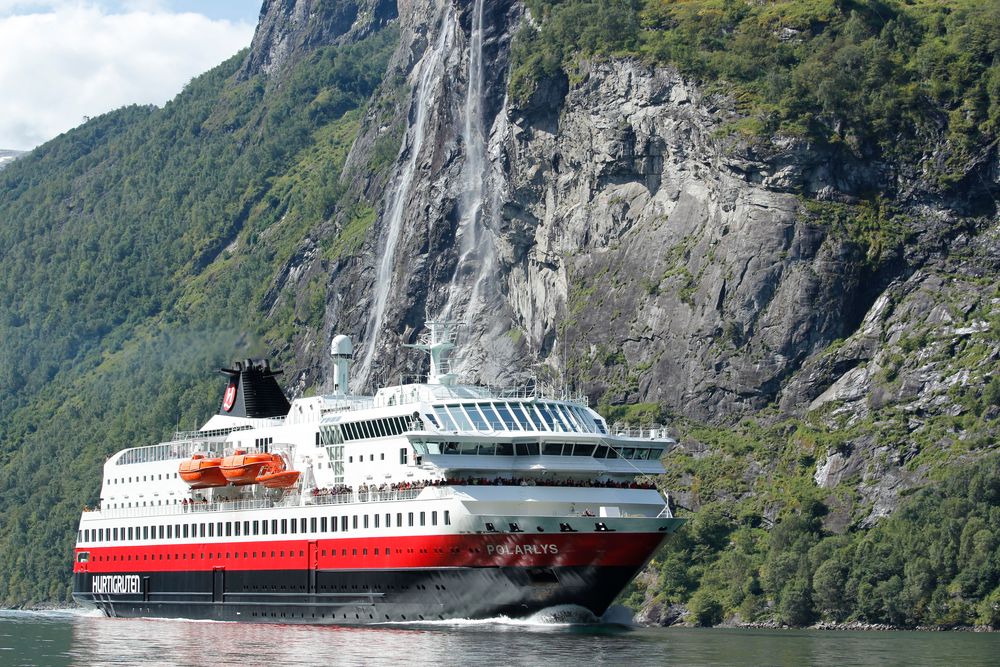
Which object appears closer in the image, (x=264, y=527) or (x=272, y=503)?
(x=264, y=527)

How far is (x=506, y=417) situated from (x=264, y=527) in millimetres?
15145

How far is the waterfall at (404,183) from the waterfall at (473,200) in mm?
10585

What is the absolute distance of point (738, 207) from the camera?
414 feet

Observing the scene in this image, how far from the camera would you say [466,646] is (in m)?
64.4

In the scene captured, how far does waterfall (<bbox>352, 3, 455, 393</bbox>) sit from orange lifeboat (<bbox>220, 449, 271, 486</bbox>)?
72.5 meters

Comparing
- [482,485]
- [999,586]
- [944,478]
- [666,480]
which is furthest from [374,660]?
[666,480]

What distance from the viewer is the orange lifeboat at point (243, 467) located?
8406 cm

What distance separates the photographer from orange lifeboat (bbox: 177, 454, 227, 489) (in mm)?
86188

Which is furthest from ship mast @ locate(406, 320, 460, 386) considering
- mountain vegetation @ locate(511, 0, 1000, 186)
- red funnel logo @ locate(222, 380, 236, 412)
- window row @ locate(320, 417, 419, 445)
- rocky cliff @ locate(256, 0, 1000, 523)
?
mountain vegetation @ locate(511, 0, 1000, 186)

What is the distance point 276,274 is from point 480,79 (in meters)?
49.3

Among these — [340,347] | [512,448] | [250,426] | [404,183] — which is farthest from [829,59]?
[512,448]

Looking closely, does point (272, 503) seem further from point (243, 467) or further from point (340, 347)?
point (340, 347)

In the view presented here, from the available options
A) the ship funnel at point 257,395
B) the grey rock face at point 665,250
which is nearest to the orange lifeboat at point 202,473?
the ship funnel at point 257,395

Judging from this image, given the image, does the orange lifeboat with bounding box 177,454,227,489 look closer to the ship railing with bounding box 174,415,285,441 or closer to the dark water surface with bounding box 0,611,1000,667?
the ship railing with bounding box 174,415,285,441
